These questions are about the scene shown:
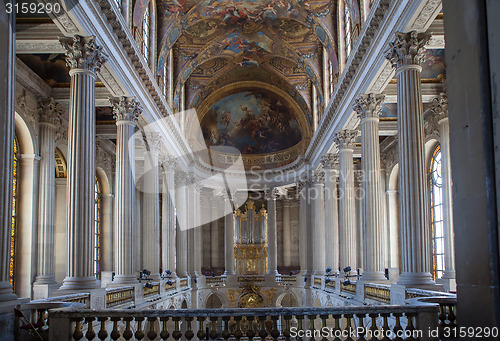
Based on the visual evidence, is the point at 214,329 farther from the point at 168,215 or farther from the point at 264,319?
the point at 168,215

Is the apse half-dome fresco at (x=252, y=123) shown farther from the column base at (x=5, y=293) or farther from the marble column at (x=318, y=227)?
the column base at (x=5, y=293)

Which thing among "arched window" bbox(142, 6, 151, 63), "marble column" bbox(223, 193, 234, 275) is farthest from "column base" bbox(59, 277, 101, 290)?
"marble column" bbox(223, 193, 234, 275)

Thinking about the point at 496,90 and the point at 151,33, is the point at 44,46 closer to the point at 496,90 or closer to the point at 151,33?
the point at 151,33

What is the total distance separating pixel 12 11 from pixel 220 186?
3378 centimetres

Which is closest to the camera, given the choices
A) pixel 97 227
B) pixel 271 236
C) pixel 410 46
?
pixel 410 46

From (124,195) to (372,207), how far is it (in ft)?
32.2

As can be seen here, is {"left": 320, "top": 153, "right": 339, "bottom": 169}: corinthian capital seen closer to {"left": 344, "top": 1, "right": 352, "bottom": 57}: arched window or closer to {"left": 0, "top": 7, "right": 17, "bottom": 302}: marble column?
{"left": 344, "top": 1, "right": 352, "bottom": 57}: arched window

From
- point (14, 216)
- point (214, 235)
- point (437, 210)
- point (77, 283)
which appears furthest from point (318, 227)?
point (77, 283)

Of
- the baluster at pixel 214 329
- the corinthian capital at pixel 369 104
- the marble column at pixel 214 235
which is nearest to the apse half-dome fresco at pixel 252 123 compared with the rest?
the marble column at pixel 214 235

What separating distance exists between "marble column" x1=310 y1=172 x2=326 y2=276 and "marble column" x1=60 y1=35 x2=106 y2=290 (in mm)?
21597

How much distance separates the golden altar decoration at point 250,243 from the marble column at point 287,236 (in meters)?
2.49

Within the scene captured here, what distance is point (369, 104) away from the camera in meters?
21.6

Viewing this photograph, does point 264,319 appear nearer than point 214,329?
Yes

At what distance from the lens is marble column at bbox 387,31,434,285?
1559cm
